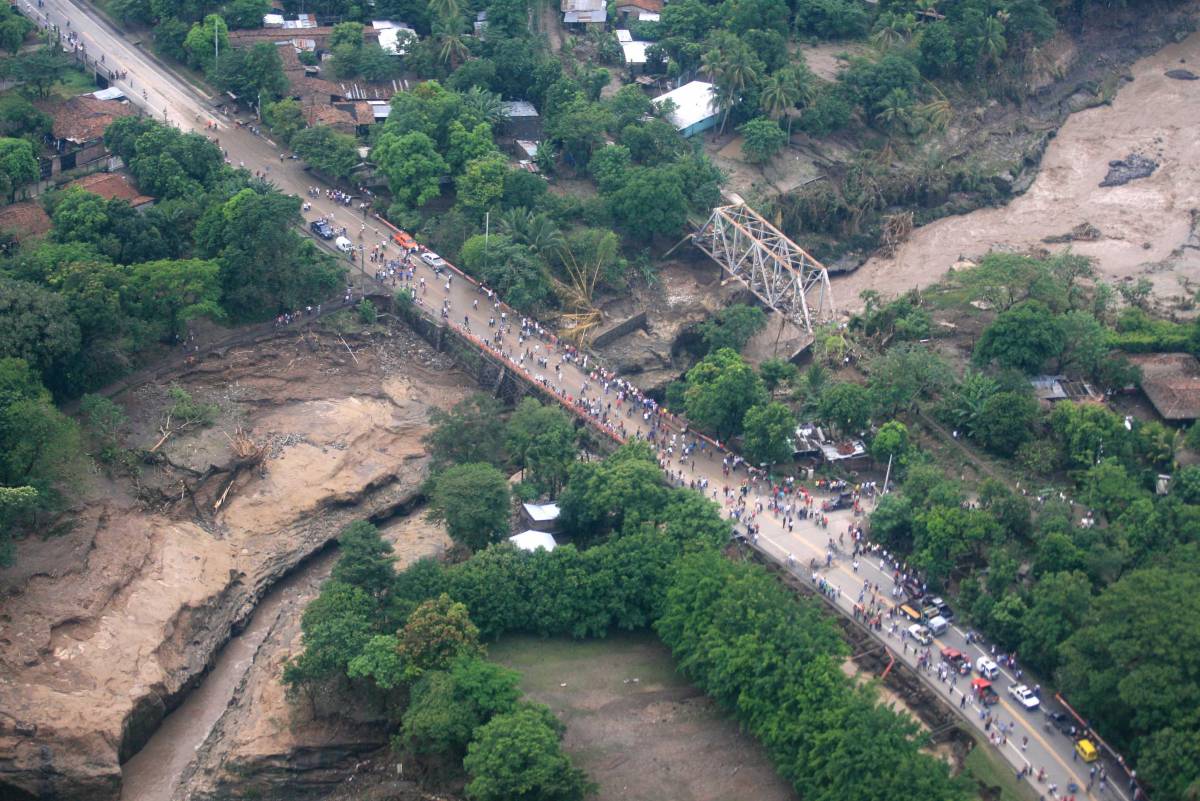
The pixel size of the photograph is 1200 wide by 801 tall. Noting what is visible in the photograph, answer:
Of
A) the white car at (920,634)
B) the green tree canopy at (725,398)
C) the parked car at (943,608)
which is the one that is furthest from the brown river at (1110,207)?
the white car at (920,634)

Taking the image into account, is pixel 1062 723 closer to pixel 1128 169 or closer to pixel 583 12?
pixel 1128 169

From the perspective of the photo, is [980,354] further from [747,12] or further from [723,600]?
[747,12]

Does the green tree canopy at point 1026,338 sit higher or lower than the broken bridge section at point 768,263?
higher

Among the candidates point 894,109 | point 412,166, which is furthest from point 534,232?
point 894,109

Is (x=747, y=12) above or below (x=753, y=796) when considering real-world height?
above

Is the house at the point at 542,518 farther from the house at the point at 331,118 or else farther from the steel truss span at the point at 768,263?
the house at the point at 331,118

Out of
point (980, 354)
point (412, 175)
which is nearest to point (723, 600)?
point (980, 354)
